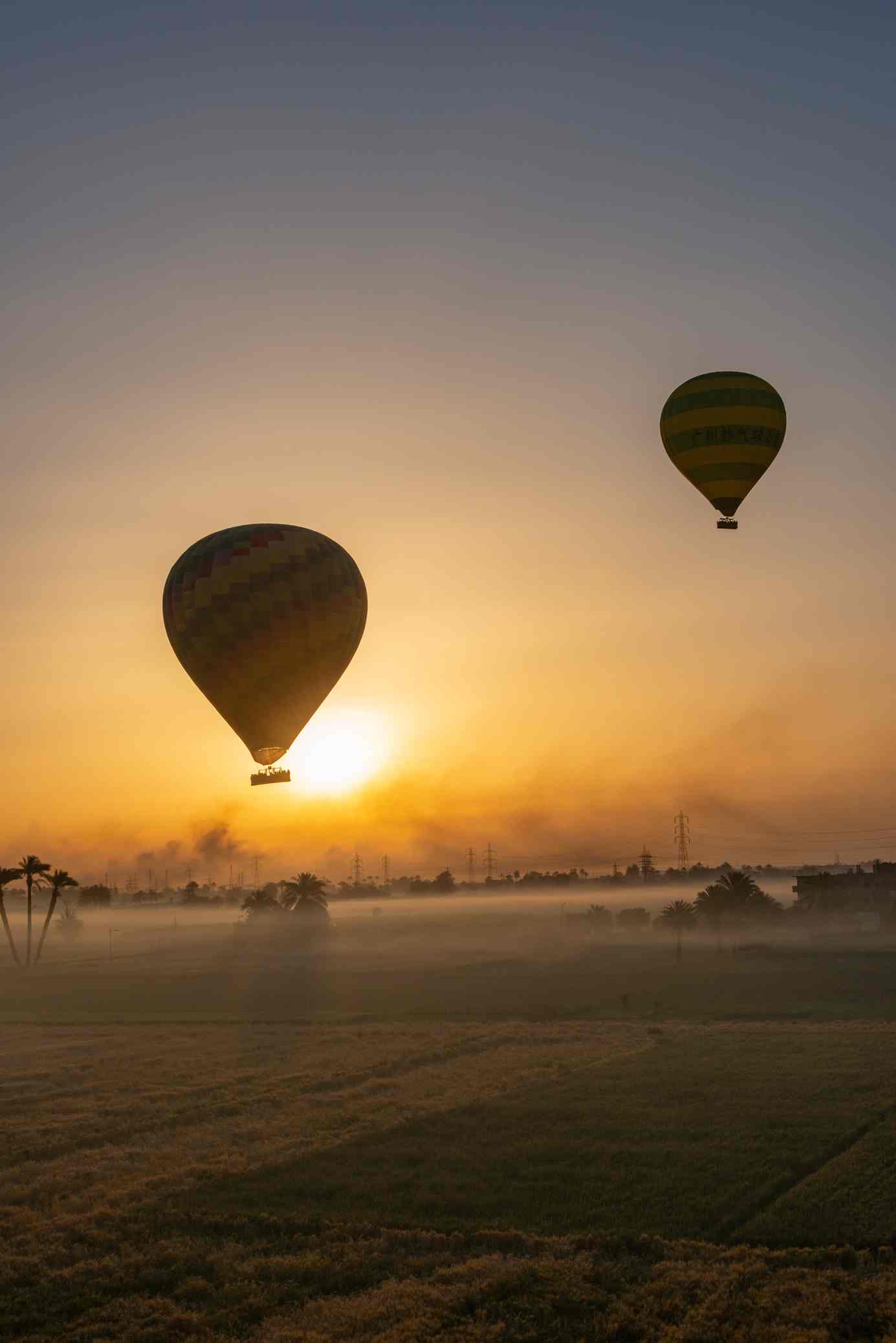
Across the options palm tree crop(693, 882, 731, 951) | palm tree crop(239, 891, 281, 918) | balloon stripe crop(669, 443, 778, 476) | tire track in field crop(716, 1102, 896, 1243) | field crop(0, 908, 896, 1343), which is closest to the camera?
field crop(0, 908, 896, 1343)

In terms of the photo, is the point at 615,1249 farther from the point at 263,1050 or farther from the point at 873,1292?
the point at 263,1050

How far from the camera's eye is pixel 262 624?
53250 mm

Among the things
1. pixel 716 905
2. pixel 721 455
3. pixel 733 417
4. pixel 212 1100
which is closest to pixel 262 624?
pixel 212 1100

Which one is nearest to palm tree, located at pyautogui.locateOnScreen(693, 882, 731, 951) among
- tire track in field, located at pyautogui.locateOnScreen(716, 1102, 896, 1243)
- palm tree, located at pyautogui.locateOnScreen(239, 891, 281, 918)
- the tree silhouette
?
the tree silhouette

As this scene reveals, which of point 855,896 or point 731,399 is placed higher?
point 731,399

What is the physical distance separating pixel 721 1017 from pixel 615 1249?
40.6 metres

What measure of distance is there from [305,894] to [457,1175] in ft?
405

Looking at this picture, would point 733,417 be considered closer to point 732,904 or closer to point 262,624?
point 262,624

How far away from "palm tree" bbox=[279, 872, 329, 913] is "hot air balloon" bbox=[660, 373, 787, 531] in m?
109

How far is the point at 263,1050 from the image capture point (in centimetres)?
5884

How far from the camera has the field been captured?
2567 centimetres

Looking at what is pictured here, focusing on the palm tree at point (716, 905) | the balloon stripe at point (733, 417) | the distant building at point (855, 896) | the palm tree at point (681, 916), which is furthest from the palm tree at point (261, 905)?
the balloon stripe at point (733, 417)

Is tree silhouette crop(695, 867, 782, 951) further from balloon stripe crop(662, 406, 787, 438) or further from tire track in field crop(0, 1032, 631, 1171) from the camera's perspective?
balloon stripe crop(662, 406, 787, 438)

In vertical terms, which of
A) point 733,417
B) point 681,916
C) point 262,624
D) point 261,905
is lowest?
point 681,916
